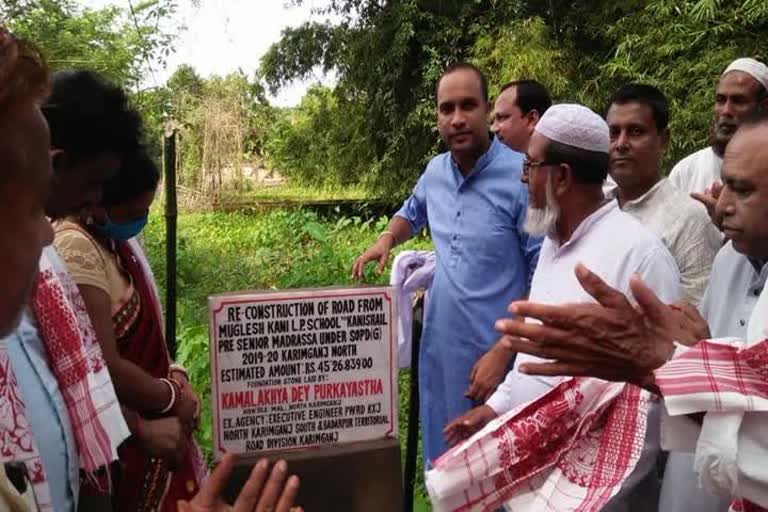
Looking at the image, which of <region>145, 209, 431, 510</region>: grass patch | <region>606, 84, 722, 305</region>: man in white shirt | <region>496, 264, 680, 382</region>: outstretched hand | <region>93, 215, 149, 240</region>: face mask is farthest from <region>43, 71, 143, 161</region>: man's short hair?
<region>145, 209, 431, 510</region>: grass patch

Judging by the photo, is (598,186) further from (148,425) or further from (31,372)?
(31,372)

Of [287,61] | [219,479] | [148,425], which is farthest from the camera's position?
[287,61]

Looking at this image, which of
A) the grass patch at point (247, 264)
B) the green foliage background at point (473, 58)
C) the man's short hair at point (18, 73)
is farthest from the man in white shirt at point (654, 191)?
the green foliage background at point (473, 58)

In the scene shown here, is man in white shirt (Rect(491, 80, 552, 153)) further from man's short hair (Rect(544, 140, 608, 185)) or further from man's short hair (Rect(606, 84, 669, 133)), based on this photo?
man's short hair (Rect(544, 140, 608, 185))

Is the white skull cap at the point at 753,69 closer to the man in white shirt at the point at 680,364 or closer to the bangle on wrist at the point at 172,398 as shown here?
the man in white shirt at the point at 680,364

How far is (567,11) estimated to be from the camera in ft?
33.6

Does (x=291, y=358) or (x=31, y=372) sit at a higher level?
(x=31, y=372)

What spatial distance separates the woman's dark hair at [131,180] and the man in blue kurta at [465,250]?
1319 mm

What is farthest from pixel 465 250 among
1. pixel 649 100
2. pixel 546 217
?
pixel 649 100

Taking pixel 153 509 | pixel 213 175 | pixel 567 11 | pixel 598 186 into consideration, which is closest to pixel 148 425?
pixel 153 509

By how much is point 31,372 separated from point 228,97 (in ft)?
44.7

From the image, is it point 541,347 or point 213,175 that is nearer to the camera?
point 541,347

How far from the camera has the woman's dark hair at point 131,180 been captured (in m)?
1.84

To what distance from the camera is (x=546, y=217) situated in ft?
7.86
